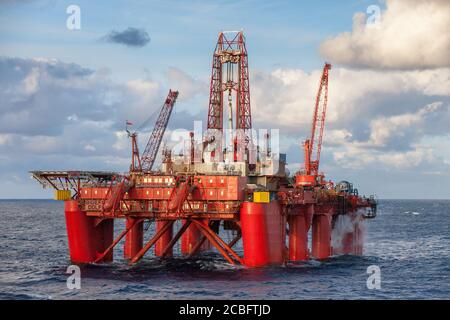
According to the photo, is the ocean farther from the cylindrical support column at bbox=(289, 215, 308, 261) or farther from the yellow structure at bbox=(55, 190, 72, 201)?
the yellow structure at bbox=(55, 190, 72, 201)

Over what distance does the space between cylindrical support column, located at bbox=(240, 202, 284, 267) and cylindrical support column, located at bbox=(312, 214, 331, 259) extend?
15333 millimetres

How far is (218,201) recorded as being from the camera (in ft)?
198

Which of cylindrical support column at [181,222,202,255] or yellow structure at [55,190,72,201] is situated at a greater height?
yellow structure at [55,190,72,201]

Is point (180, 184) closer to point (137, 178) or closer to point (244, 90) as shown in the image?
point (137, 178)

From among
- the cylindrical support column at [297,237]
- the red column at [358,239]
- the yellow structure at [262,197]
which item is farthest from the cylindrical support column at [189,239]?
the yellow structure at [262,197]

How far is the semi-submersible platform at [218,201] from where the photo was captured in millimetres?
59938

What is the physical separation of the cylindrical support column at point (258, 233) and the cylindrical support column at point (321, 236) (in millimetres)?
15333

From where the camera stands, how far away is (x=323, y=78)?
101 meters

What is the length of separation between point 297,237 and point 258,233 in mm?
10731

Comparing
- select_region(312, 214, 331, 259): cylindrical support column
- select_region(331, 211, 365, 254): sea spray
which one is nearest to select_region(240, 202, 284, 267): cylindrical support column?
select_region(312, 214, 331, 259): cylindrical support column

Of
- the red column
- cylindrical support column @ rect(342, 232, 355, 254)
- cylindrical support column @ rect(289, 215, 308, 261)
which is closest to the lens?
cylindrical support column @ rect(289, 215, 308, 261)

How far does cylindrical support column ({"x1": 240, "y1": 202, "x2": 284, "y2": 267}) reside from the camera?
58938mm

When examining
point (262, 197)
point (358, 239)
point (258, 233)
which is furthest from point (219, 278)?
point (358, 239)
